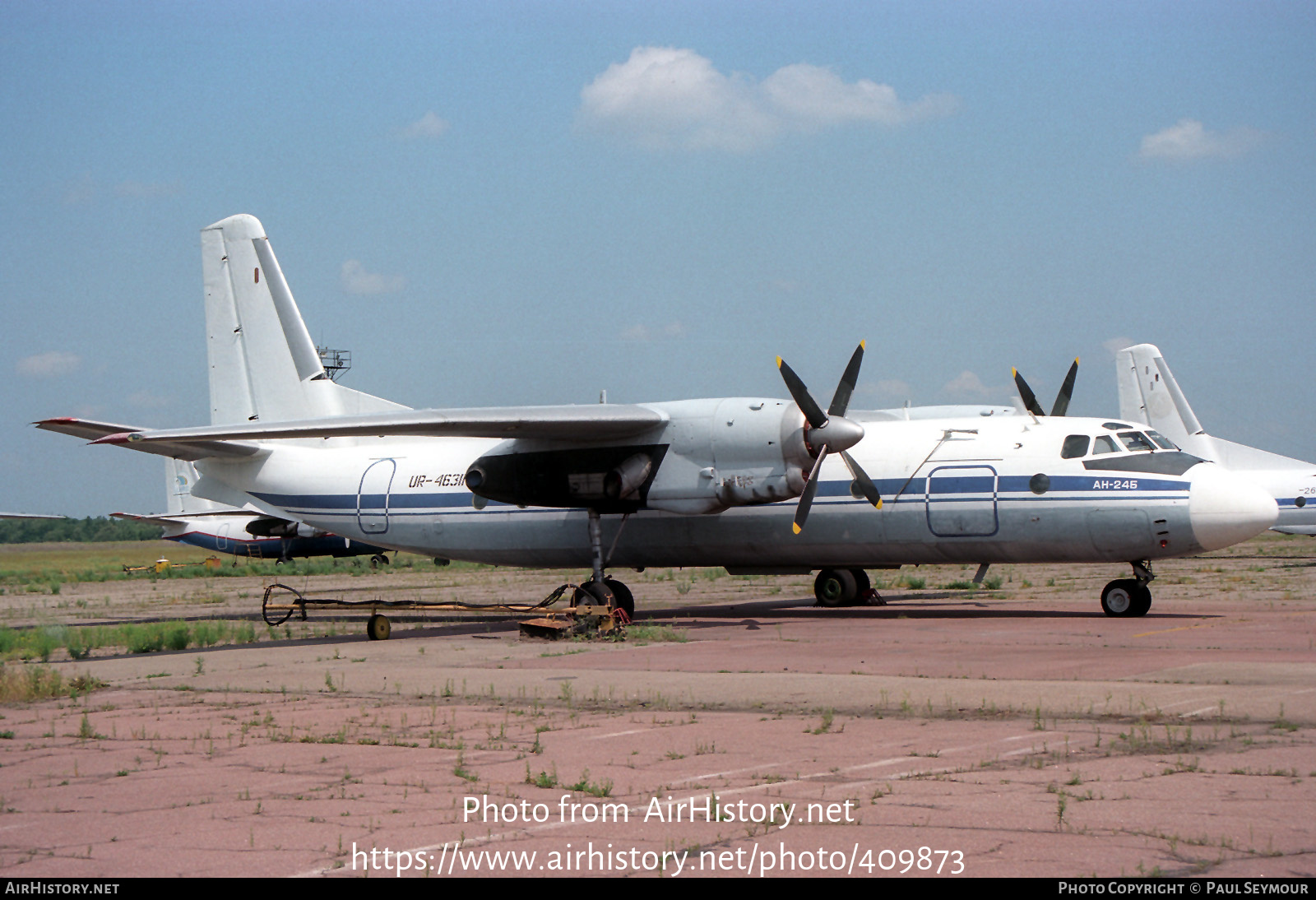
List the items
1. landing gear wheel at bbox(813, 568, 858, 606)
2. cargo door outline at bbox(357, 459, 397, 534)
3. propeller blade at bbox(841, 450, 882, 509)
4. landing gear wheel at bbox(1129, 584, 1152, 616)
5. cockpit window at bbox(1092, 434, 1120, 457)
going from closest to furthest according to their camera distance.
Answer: landing gear wheel at bbox(1129, 584, 1152, 616), cockpit window at bbox(1092, 434, 1120, 457), propeller blade at bbox(841, 450, 882, 509), landing gear wheel at bbox(813, 568, 858, 606), cargo door outline at bbox(357, 459, 397, 534)

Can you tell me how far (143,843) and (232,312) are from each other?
23948mm

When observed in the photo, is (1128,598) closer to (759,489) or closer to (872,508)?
(872,508)

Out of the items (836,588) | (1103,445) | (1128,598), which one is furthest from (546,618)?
(1103,445)

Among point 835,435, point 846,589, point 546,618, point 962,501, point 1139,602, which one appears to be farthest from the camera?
point 846,589

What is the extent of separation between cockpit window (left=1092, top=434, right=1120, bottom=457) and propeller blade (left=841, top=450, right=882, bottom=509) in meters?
3.78

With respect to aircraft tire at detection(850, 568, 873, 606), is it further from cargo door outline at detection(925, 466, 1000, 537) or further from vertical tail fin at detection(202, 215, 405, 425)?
vertical tail fin at detection(202, 215, 405, 425)

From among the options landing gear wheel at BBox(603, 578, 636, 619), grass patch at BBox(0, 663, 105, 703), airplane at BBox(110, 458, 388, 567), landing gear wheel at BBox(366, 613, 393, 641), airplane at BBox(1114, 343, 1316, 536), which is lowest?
grass patch at BBox(0, 663, 105, 703)

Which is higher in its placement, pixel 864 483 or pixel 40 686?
pixel 864 483

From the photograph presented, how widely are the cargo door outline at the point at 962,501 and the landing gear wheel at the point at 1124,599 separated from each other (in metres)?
2.17

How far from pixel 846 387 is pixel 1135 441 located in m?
5.04

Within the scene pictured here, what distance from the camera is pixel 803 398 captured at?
20.8m

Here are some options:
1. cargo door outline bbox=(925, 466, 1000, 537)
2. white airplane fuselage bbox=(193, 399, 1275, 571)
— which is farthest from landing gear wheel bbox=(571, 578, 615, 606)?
cargo door outline bbox=(925, 466, 1000, 537)

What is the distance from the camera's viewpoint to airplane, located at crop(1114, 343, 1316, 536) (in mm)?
42219

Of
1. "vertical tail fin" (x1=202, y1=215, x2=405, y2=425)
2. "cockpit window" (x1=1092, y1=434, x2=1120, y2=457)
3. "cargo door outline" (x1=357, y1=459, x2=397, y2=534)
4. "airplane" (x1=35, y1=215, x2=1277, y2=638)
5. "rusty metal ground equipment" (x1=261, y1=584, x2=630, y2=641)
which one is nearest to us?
"rusty metal ground equipment" (x1=261, y1=584, x2=630, y2=641)
